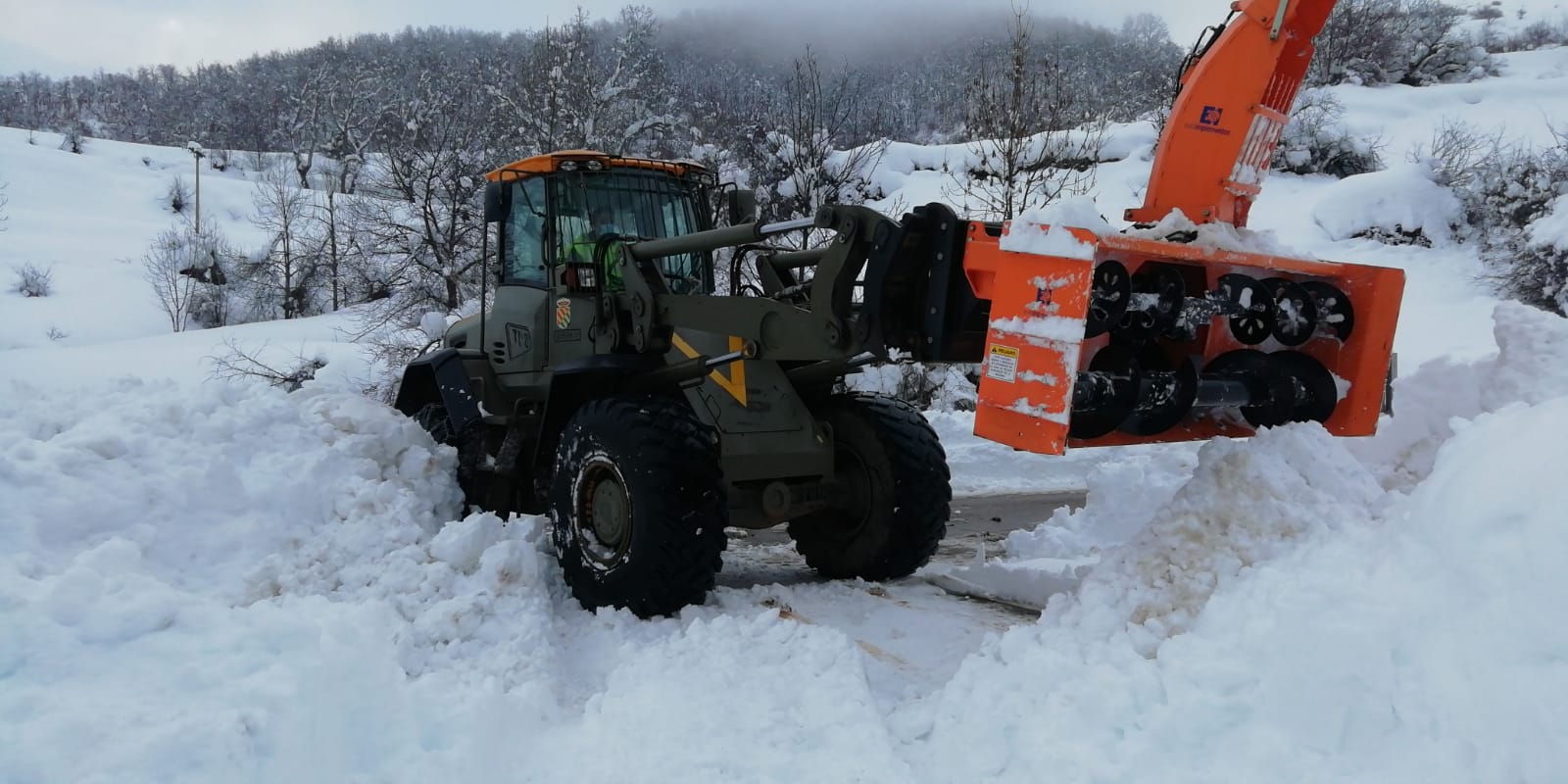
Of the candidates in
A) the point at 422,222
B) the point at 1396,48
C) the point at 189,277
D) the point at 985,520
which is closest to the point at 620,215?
the point at 985,520

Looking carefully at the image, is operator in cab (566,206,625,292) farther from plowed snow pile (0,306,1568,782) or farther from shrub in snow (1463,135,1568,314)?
shrub in snow (1463,135,1568,314)

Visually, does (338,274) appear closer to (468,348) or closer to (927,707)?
(468,348)

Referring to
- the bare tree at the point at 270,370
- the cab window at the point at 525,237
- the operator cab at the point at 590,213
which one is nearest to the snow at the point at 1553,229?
the operator cab at the point at 590,213

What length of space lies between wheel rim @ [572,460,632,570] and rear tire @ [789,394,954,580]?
1467 millimetres

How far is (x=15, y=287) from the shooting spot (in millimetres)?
37969

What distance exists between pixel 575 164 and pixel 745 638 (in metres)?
3.19

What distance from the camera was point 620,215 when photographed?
616 centimetres

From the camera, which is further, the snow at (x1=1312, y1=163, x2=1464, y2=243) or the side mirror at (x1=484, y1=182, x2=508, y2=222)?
the snow at (x1=1312, y1=163, x2=1464, y2=243)

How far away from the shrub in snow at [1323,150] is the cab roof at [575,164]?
22.6m

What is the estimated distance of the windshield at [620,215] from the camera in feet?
20.0

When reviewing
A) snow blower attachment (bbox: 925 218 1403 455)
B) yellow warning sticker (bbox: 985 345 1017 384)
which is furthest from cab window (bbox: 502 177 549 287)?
yellow warning sticker (bbox: 985 345 1017 384)

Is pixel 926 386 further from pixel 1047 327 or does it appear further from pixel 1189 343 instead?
pixel 1047 327

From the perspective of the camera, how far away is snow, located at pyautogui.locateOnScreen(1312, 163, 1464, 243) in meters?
19.3

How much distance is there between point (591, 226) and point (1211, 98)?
340 cm
